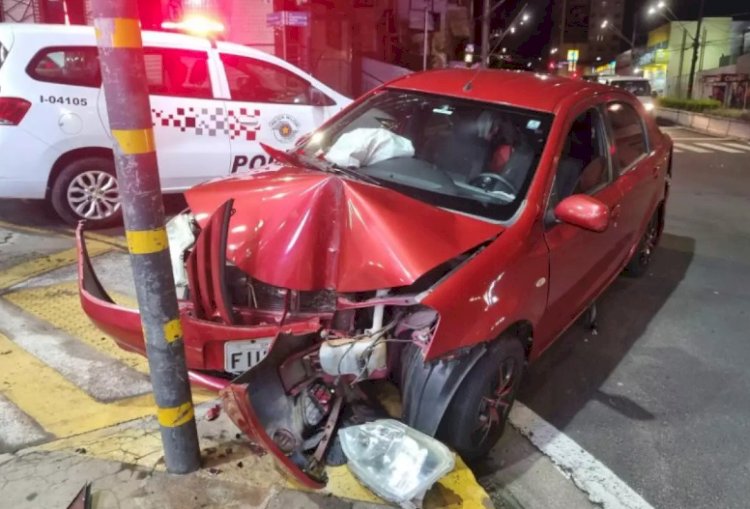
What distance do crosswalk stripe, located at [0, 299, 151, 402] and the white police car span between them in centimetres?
203

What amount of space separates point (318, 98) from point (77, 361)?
403 cm

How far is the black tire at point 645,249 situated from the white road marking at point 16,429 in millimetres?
4580

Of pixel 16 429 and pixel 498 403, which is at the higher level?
pixel 498 403

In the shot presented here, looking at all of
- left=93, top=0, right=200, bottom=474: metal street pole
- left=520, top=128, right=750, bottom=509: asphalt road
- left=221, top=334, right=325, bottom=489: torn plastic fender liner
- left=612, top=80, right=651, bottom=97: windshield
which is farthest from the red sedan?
left=612, top=80, right=651, bottom=97: windshield

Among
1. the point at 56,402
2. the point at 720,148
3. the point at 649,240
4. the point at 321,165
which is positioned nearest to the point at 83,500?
the point at 56,402

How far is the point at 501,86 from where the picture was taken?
3891 millimetres

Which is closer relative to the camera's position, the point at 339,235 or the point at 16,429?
the point at 339,235

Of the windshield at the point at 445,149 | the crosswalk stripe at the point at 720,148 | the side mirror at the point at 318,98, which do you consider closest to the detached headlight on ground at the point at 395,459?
the windshield at the point at 445,149

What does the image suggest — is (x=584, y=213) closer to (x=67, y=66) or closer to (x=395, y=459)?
(x=395, y=459)

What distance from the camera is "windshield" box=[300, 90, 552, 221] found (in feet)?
10.9

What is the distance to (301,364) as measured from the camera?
2734 millimetres

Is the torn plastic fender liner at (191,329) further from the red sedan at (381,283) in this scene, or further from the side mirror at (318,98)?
the side mirror at (318,98)

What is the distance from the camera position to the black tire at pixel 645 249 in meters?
5.39

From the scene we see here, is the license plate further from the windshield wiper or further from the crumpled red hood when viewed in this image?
the windshield wiper
